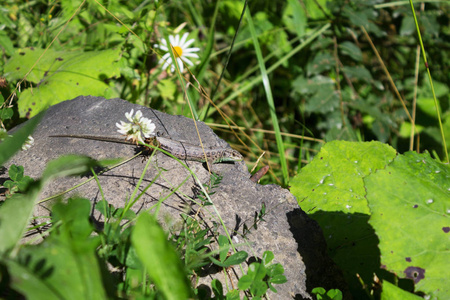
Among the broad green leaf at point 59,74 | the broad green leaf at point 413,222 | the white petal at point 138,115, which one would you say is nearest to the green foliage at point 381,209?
the broad green leaf at point 413,222

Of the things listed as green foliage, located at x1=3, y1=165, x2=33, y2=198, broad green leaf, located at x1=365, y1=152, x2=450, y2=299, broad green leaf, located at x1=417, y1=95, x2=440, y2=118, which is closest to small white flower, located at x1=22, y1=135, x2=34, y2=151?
green foliage, located at x1=3, y1=165, x2=33, y2=198

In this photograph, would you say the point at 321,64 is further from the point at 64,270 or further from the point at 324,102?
the point at 64,270

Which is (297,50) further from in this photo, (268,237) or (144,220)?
(144,220)

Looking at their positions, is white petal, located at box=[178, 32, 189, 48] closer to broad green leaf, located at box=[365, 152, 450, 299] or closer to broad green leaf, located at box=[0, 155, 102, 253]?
broad green leaf, located at box=[365, 152, 450, 299]

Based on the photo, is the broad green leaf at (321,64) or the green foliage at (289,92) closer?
the green foliage at (289,92)

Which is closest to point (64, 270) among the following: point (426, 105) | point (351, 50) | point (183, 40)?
point (183, 40)

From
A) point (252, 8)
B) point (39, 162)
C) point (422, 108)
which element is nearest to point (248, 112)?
point (252, 8)

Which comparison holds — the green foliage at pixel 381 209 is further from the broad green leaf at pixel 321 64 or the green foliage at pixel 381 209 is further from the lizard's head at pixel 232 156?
the broad green leaf at pixel 321 64
